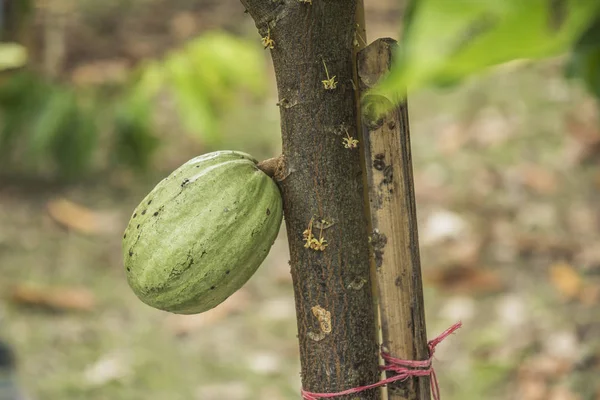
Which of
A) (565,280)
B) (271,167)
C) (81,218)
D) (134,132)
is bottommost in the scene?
(271,167)

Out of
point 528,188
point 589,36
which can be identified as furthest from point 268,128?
point 589,36

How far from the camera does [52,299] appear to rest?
296 centimetres

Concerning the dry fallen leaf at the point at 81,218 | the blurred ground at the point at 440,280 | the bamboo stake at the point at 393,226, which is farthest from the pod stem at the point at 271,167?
the dry fallen leaf at the point at 81,218

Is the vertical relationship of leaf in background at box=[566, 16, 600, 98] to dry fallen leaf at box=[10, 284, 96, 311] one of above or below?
below

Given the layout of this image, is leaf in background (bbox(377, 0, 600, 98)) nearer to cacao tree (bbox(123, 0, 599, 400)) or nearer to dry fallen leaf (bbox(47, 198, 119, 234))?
cacao tree (bbox(123, 0, 599, 400))

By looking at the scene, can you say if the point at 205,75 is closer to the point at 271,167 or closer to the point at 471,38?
the point at 271,167

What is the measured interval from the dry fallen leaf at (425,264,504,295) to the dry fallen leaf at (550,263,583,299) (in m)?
0.20

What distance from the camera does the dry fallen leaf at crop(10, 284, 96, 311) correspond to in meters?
2.96

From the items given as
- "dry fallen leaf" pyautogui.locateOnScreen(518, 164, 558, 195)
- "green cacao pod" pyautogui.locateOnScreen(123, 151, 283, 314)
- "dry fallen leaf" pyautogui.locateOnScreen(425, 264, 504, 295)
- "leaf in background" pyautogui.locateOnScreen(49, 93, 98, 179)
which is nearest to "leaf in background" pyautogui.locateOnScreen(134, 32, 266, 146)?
"leaf in background" pyautogui.locateOnScreen(49, 93, 98, 179)

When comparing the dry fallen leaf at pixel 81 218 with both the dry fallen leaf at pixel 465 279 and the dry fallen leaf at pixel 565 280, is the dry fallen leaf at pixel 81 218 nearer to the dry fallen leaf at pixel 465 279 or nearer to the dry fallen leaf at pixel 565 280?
the dry fallen leaf at pixel 465 279

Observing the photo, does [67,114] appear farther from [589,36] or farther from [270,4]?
[589,36]

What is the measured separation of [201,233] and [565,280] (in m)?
2.24

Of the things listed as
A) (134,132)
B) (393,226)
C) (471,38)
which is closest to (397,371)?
(393,226)

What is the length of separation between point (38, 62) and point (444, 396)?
2701 millimetres
